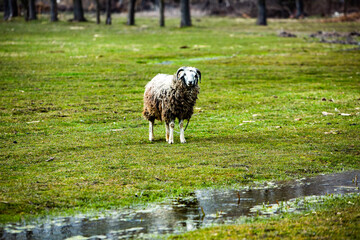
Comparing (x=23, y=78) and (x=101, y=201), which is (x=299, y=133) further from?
(x=23, y=78)

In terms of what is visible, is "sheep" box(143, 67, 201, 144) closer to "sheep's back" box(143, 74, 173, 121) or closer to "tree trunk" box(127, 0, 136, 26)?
"sheep's back" box(143, 74, 173, 121)

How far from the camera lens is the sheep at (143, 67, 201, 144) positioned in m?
14.0

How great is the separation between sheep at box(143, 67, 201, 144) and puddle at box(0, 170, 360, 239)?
4.39 m

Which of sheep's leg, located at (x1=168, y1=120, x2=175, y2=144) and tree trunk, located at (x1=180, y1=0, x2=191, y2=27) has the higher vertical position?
tree trunk, located at (x1=180, y1=0, x2=191, y2=27)

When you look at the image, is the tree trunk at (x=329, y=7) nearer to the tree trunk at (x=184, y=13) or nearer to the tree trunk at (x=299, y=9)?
the tree trunk at (x=299, y=9)

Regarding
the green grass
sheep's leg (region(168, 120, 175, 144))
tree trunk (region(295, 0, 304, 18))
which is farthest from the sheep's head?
tree trunk (region(295, 0, 304, 18))

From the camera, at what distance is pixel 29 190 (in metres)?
9.73

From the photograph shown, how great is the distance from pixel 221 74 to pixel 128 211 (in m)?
20.8

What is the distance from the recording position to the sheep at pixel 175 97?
1395 cm

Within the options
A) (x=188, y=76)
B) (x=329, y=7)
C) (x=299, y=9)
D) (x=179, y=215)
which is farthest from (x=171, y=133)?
(x=329, y=7)

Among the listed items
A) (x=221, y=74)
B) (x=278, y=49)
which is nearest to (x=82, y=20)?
(x=278, y=49)

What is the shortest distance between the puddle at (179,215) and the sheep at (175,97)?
4.39m

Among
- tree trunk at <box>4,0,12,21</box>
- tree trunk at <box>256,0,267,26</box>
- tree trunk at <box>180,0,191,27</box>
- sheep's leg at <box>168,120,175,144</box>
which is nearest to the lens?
sheep's leg at <box>168,120,175,144</box>

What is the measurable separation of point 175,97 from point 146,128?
2835 millimetres
